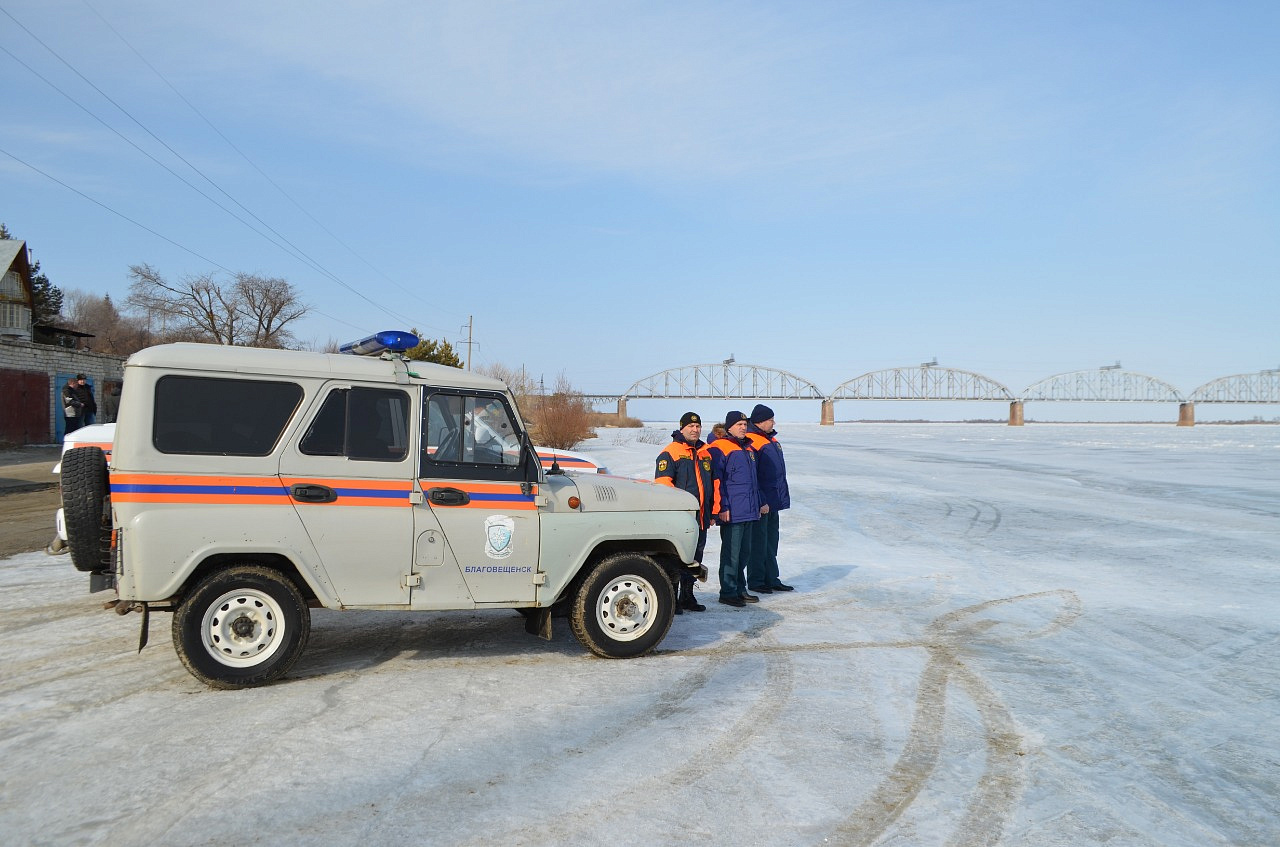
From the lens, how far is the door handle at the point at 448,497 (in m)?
6.17

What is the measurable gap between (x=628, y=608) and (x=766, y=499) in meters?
3.13

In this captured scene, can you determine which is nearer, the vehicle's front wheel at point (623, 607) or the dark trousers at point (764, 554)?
the vehicle's front wheel at point (623, 607)

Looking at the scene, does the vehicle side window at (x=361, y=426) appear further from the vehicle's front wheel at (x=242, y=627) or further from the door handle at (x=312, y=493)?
the vehicle's front wheel at (x=242, y=627)

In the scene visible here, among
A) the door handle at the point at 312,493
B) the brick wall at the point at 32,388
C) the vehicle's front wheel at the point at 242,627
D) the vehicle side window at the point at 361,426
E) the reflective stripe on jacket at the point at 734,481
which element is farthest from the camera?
the brick wall at the point at 32,388

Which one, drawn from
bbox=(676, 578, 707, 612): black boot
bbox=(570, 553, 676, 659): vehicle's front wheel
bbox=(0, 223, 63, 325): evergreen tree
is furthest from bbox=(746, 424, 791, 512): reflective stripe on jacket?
bbox=(0, 223, 63, 325): evergreen tree

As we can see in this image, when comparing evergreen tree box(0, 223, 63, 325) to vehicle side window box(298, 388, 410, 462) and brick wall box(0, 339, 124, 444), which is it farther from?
vehicle side window box(298, 388, 410, 462)

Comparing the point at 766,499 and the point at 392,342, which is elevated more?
the point at 392,342

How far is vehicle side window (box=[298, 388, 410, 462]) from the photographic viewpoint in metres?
5.99

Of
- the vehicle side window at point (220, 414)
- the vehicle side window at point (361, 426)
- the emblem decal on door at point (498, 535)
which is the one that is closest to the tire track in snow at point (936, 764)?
the emblem decal on door at point (498, 535)

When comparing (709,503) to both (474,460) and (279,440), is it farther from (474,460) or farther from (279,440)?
(279,440)

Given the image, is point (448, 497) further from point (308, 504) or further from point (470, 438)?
point (308, 504)

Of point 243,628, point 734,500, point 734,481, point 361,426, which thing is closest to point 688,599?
point 734,500

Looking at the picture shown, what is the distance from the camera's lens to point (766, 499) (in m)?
9.66

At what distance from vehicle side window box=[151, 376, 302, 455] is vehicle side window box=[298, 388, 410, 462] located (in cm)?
21
